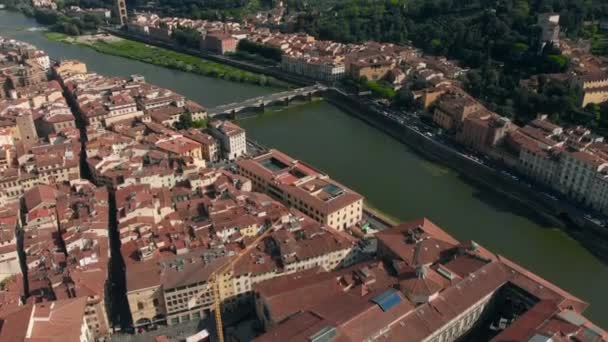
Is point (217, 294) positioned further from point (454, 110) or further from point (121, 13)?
point (121, 13)

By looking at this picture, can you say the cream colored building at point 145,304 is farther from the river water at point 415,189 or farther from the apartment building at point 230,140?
the apartment building at point 230,140

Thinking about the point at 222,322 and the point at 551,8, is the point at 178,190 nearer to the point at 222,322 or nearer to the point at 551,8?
the point at 222,322


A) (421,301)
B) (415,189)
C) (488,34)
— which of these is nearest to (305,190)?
(415,189)

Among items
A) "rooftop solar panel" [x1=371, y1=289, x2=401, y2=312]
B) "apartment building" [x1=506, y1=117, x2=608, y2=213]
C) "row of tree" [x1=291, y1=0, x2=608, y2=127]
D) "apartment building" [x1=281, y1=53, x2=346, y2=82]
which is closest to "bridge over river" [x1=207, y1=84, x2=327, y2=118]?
"apartment building" [x1=281, y1=53, x2=346, y2=82]

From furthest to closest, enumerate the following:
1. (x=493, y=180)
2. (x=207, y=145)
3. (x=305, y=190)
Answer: (x=207, y=145) → (x=493, y=180) → (x=305, y=190)

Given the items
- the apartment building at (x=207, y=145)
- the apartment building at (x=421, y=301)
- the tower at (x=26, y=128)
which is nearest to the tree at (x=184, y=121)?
the apartment building at (x=207, y=145)

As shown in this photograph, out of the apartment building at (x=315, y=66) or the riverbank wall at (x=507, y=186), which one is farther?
the apartment building at (x=315, y=66)

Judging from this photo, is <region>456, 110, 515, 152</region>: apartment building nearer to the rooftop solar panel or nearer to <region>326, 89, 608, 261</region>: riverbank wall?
<region>326, 89, 608, 261</region>: riverbank wall

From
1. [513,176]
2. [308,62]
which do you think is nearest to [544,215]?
[513,176]
